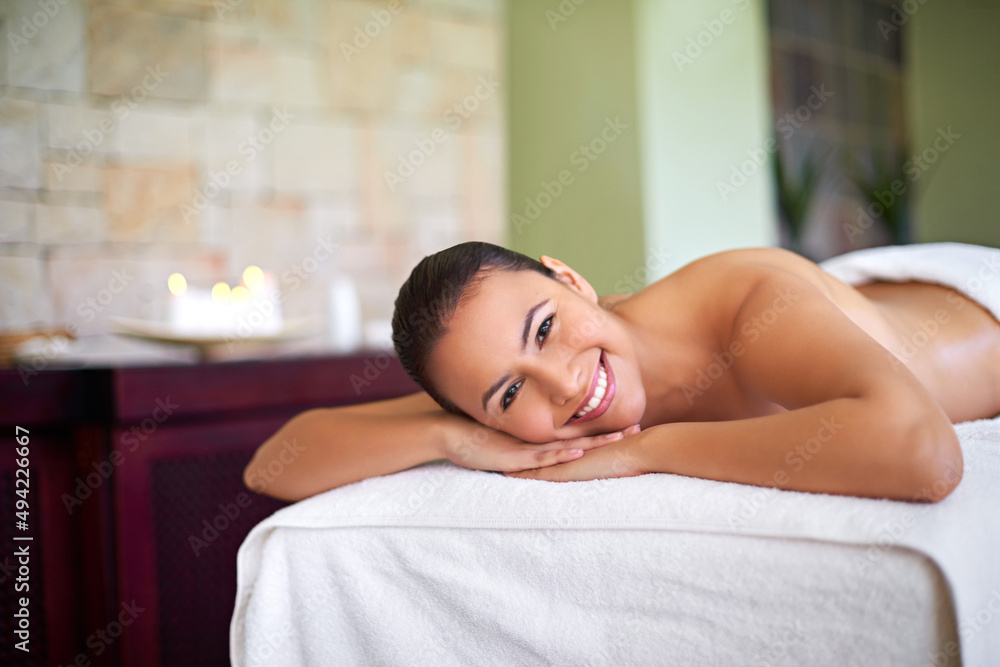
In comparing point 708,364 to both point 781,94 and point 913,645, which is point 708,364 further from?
point 781,94

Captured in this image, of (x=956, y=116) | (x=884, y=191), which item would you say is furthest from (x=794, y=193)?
(x=956, y=116)

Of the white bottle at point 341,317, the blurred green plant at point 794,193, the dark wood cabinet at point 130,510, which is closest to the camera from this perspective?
the dark wood cabinet at point 130,510

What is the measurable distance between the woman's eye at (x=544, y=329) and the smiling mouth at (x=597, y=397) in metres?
0.08

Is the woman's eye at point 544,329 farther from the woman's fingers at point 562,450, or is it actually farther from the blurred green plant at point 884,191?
the blurred green plant at point 884,191

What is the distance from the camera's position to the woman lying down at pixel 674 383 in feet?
2.48

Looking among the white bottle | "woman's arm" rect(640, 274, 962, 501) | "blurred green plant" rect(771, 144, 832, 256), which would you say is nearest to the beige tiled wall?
the white bottle

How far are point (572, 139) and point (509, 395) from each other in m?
2.13

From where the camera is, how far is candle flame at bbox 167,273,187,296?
2044mm

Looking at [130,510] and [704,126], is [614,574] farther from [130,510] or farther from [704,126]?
[704,126]

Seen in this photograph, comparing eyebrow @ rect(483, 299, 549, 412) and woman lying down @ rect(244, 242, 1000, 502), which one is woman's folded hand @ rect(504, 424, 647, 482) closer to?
woman lying down @ rect(244, 242, 1000, 502)

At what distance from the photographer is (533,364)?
98 centimetres

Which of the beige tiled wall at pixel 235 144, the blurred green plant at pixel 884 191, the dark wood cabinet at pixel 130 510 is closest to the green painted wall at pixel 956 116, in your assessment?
the blurred green plant at pixel 884 191

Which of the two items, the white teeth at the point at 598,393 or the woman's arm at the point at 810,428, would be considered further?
the white teeth at the point at 598,393

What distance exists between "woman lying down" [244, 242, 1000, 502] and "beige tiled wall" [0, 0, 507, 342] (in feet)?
4.07
